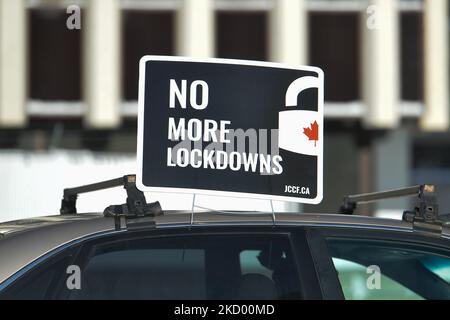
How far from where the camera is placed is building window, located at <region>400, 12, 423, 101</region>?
16.3m

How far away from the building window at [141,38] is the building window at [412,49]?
4619 mm

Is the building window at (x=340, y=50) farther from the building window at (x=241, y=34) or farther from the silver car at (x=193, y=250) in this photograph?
the silver car at (x=193, y=250)

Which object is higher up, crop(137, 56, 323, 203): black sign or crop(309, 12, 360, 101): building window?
crop(309, 12, 360, 101): building window

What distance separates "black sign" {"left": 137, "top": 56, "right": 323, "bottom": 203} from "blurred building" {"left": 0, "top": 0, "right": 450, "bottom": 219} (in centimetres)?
1250

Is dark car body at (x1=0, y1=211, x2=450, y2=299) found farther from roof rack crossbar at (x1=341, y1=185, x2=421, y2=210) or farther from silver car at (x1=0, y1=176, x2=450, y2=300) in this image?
roof rack crossbar at (x1=341, y1=185, x2=421, y2=210)

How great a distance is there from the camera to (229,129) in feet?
9.70

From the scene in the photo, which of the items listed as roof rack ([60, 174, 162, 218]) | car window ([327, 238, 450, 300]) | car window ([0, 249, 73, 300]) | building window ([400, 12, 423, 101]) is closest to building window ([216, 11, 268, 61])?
building window ([400, 12, 423, 101])

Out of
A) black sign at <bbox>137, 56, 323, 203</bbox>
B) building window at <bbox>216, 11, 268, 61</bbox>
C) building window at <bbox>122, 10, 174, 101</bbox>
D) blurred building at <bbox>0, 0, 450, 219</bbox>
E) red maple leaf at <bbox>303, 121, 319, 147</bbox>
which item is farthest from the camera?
building window at <bbox>216, 11, 268, 61</bbox>

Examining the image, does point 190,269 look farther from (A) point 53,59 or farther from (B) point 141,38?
(A) point 53,59

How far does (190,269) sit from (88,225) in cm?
39

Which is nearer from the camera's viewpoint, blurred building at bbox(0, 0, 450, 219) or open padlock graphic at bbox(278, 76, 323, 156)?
open padlock graphic at bbox(278, 76, 323, 156)

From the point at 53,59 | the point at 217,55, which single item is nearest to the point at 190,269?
the point at 217,55

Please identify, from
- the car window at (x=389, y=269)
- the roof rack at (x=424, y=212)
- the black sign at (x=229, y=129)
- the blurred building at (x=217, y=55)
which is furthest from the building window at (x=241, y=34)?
the black sign at (x=229, y=129)

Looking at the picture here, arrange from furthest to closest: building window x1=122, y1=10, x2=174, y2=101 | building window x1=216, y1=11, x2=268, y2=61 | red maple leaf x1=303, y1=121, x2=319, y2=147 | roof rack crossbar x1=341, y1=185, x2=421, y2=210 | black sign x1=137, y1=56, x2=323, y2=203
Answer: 1. building window x1=216, y1=11, x2=268, y2=61
2. building window x1=122, y1=10, x2=174, y2=101
3. roof rack crossbar x1=341, y1=185, x2=421, y2=210
4. red maple leaf x1=303, y1=121, x2=319, y2=147
5. black sign x1=137, y1=56, x2=323, y2=203
